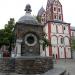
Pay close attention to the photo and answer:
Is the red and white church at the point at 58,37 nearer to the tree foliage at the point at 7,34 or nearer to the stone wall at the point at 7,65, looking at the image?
the tree foliage at the point at 7,34

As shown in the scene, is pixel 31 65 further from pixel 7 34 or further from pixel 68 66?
pixel 7 34

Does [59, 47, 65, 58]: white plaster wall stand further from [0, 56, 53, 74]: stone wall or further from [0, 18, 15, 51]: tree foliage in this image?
[0, 56, 53, 74]: stone wall

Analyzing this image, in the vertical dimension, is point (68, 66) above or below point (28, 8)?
below

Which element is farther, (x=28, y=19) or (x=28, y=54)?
(x=28, y=19)

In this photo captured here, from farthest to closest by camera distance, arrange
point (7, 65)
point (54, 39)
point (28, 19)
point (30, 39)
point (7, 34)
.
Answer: point (54, 39) < point (7, 34) < point (28, 19) < point (7, 65) < point (30, 39)

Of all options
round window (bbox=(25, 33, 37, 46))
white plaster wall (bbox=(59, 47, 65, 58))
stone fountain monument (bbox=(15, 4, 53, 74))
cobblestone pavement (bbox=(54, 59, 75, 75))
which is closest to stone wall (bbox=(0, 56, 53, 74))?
stone fountain monument (bbox=(15, 4, 53, 74))

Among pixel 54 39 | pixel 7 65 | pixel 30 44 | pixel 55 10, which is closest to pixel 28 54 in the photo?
pixel 30 44

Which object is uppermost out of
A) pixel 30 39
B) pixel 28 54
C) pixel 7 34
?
pixel 7 34

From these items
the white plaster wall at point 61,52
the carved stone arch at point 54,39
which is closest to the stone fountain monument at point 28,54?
the carved stone arch at point 54,39

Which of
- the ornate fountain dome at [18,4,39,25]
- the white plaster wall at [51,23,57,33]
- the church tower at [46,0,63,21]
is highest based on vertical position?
the church tower at [46,0,63,21]

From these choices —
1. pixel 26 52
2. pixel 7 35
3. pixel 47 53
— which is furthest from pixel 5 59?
pixel 47 53

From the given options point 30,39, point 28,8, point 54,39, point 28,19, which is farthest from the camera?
point 54,39

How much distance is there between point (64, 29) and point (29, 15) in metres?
36.4

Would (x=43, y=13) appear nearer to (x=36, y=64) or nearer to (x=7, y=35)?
(x=7, y=35)
